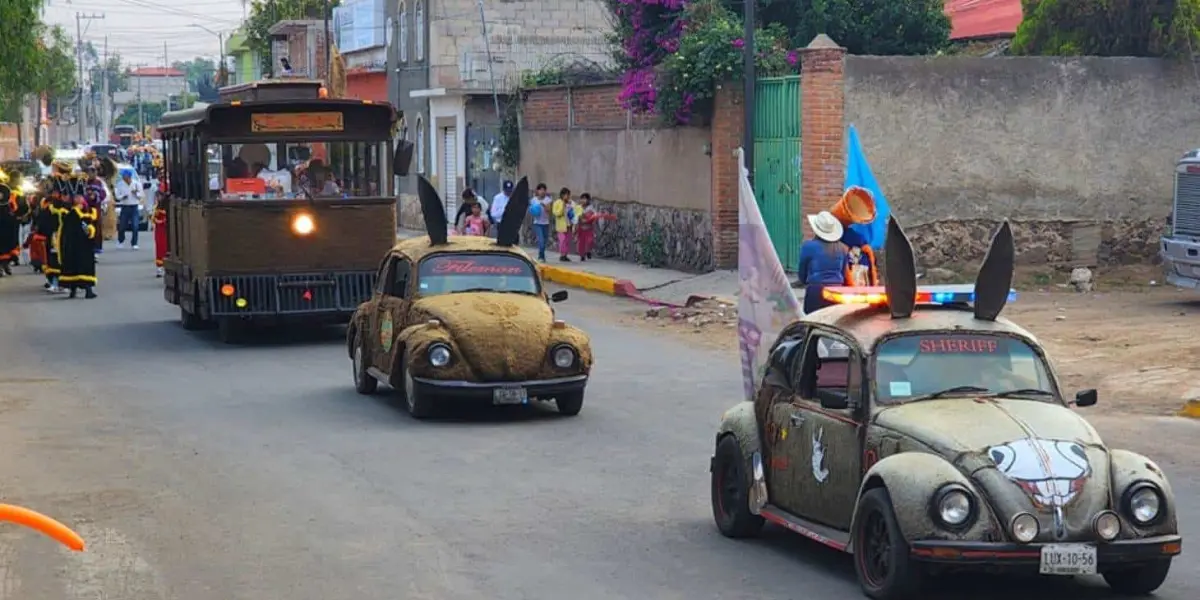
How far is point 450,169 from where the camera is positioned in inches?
1870

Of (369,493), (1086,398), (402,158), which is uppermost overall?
(402,158)

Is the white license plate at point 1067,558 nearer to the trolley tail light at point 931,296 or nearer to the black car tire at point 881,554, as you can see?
the black car tire at point 881,554

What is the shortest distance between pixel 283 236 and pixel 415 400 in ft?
23.2

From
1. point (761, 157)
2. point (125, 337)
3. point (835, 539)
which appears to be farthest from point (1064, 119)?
point (835, 539)

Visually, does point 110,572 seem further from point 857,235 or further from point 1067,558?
point 857,235

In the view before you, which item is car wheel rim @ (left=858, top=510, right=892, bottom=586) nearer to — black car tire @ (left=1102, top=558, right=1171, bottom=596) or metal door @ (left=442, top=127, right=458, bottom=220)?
black car tire @ (left=1102, top=558, right=1171, bottom=596)

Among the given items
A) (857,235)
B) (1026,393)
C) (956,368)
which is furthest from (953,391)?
(857,235)

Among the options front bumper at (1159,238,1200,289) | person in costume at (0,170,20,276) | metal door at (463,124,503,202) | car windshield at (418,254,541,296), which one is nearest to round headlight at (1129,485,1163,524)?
car windshield at (418,254,541,296)

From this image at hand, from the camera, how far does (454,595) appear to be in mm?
8703

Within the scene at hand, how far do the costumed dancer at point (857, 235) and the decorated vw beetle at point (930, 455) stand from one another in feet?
14.1

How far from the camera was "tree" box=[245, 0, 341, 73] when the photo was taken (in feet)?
252

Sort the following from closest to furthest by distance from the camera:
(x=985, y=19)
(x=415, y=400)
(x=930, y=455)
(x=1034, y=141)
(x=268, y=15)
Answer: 1. (x=930, y=455)
2. (x=415, y=400)
3. (x=1034, y=141)
4. (x=985, y=19)
5. (x=268, y=15)

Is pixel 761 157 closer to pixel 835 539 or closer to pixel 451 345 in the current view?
pixel 451 345

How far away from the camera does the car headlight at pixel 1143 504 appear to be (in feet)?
25.8
